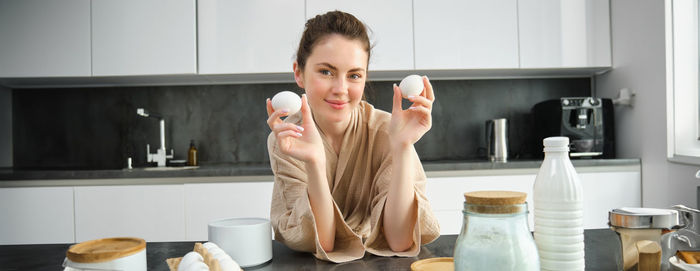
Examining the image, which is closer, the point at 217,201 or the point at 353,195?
the point at 353,195

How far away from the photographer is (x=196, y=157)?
119 inches

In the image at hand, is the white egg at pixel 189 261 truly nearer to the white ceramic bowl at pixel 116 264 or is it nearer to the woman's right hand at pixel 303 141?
the white ceramic bowl at pixel 116 264

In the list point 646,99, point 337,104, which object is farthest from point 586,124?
point 337,104

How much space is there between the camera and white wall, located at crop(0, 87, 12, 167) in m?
3.02

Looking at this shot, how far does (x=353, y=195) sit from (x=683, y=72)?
198cm

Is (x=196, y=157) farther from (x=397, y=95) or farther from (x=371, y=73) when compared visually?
(x=397, y=95)

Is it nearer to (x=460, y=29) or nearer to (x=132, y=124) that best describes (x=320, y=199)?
(x=460, y=29)

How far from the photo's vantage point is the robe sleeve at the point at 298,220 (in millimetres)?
955

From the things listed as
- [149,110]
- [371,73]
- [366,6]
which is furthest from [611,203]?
[149,110]

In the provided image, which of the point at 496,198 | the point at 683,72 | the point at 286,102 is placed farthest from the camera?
the point at 683,72

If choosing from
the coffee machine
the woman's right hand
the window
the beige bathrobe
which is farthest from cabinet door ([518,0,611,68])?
the woman's right hand

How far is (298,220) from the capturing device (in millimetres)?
993

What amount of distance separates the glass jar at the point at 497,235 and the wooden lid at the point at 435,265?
0.16 meters

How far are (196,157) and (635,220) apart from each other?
2.75m
